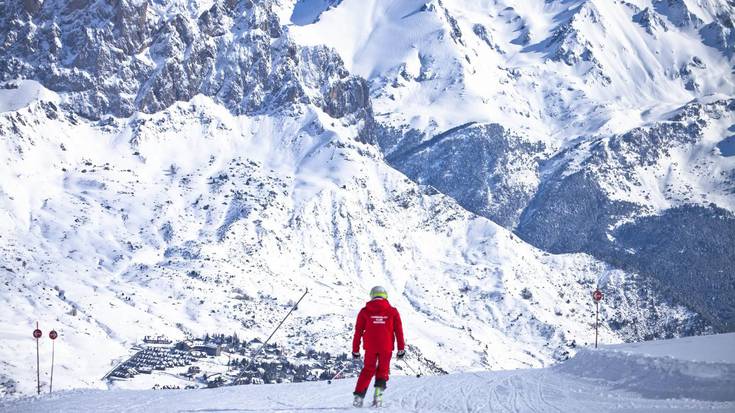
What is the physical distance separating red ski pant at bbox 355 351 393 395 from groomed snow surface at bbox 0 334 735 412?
104cm

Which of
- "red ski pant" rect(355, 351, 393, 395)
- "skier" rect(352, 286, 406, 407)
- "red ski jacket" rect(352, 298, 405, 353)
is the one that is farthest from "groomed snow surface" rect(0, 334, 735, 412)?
"red ski jacket" rect(352, 298, 405, 353)

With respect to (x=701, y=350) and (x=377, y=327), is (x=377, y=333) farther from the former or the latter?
(x=701, y=350)

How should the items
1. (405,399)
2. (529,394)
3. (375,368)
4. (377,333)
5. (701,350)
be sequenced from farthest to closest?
1. (701,350)
2. (529,394)
3. (405,399)
4. (375,368)
5. (377,333)

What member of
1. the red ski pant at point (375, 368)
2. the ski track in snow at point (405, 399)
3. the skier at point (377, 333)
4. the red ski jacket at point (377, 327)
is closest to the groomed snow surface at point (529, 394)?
the ski track in snow at point (405, 399)

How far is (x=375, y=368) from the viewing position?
2820 cm

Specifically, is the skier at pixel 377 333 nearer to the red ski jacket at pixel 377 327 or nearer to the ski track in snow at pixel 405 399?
the red ski jacket at pixel 377 327

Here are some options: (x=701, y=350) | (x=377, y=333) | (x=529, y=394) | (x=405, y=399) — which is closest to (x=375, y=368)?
(x=377, y=333)

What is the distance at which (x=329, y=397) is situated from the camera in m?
33.3

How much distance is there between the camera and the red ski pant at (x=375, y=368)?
27.8 meters

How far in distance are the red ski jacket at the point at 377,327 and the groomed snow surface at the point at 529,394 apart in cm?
224

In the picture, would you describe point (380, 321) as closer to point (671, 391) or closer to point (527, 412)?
point (527, 412)

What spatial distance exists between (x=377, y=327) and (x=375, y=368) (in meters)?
1.37

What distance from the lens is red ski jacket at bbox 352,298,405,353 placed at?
27.6 meters

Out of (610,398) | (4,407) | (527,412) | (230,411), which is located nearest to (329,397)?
(230,411)
